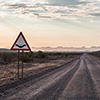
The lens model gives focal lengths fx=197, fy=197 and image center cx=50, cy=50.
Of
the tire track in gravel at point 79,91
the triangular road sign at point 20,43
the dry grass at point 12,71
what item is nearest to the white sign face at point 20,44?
the triangular road sign at point 20,43

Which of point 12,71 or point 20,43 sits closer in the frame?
point 20,43

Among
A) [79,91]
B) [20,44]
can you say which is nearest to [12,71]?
[20,44]

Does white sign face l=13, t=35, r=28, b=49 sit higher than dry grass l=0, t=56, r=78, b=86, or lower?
higher

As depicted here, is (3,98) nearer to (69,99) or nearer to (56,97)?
(56,97)

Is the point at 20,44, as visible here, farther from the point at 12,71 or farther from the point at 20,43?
the point at 12,71

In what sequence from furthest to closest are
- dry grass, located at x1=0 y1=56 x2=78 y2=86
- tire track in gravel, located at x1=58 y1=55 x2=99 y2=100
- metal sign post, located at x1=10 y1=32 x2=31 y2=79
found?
dry grass, located at x1=0 y1=56 x2=78 y2=86 → metal sign post, located at x1=10 y1=32 x2=31 y2=79 → tire track in gravel, located at x1=58 y1=55 x2=99 y2=100

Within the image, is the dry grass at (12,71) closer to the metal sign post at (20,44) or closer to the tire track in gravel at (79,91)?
the metal sign post at (20,44)

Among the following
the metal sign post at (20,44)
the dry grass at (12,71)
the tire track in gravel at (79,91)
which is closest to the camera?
the tire track in gravel at (79,91)

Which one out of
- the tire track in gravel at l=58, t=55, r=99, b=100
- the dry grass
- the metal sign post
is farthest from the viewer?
the dry grass

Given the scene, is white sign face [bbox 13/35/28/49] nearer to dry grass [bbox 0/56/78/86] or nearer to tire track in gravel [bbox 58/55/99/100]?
dry grass [bbox 0/56/78/86]

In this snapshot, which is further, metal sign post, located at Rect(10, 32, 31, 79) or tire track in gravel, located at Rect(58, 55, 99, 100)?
metal sign post, located at Rect(10, 32, 31, 79)

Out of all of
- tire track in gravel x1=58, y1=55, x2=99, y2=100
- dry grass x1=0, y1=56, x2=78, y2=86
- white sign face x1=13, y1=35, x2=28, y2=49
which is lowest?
dry grass x1=0, y1=56, x2=78, y2=86

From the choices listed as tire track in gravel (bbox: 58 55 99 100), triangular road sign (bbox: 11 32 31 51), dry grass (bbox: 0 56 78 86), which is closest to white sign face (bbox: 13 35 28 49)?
triangular road sign (bbox: 11 32 31 51)

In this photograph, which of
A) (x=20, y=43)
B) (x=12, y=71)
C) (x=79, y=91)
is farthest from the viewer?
(x=12, y=71)
